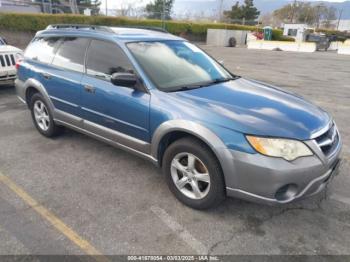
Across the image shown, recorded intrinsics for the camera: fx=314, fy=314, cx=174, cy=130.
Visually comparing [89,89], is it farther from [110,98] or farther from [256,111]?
[256,111]

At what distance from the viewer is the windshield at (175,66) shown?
11.3 feet

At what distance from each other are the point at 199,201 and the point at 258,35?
133ft

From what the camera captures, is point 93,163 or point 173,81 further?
point 93,163

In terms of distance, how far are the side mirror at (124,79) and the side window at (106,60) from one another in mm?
202

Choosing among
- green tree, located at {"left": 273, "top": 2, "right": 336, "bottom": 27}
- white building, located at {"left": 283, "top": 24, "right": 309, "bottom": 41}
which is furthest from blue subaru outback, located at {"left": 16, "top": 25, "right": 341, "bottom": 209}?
green tree, located at {"left": 273, "top": 2, "right": 336, "bottom": 27}

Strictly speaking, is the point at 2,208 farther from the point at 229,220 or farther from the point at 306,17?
the point at 306,17

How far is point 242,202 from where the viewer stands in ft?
10.8

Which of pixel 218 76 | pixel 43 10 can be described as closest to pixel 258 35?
pixel 43 10

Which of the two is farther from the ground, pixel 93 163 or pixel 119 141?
pixel 119 141

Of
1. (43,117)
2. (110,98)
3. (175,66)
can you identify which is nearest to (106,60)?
(110,98)

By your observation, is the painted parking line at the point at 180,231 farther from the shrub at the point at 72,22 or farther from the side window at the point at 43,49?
the shrub at the point at 72,22

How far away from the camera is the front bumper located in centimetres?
256

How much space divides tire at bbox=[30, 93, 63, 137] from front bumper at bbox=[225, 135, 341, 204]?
10.2ft

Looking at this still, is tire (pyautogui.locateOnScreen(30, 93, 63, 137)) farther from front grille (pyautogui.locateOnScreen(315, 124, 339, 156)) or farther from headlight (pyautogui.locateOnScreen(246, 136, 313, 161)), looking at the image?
front grille (pyautogui.locateOnScreen(315, 124, 339, 156))
